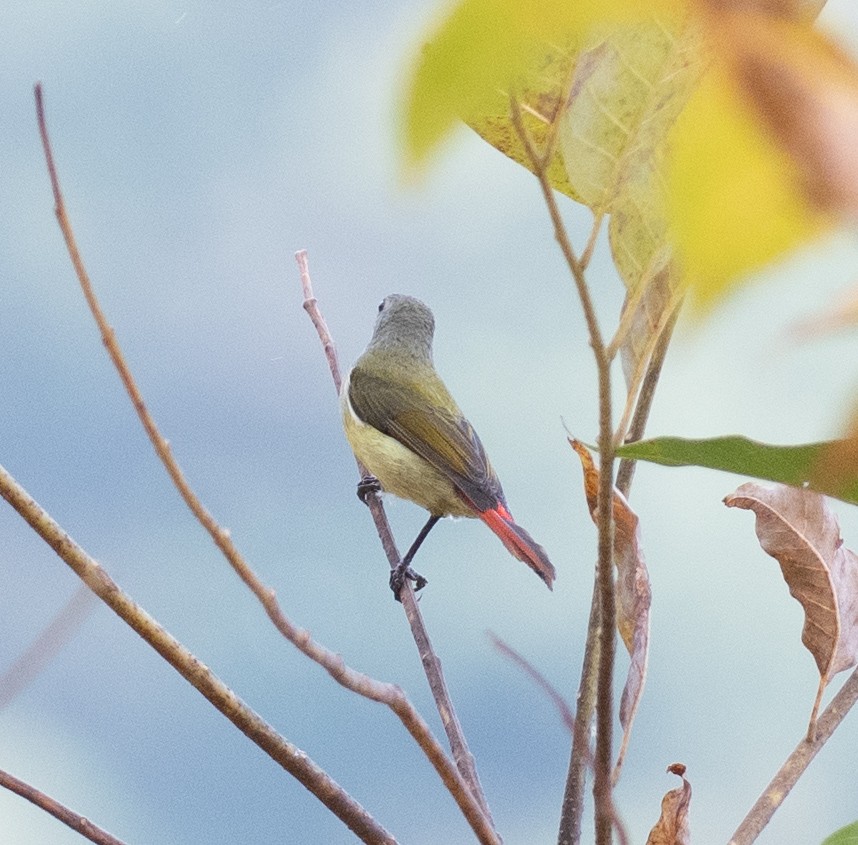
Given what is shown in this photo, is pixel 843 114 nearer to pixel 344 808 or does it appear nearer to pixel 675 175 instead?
pixel 675 175

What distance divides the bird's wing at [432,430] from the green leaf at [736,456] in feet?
4.69

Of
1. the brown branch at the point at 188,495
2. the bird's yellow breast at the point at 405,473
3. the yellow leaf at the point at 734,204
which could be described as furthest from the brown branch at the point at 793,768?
the bird's yellow breast at the point at 405,473

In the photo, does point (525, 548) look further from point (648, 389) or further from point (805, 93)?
point (805, 93)

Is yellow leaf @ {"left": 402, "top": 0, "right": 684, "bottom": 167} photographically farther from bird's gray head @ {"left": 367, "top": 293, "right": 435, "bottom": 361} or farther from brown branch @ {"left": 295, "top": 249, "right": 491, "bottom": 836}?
bird's gray head @ {"left": 367, "top": 293, "right": 435, "bottom": 361}

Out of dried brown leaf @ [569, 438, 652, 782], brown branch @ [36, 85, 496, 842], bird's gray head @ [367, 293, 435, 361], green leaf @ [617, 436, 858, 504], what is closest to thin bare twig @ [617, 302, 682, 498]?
dried brown leaf @ [569, 438, 652, 782]

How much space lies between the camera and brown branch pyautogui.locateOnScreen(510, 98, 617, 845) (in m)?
0.38

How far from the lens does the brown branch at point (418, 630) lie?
71cm

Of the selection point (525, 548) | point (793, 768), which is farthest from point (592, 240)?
point (525, 548)

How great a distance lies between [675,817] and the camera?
0.58 m

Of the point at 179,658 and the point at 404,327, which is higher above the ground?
the point at 404,327

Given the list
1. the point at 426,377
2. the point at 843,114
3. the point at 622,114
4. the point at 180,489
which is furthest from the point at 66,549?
the point at 426,377

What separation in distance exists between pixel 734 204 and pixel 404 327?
2.39 meters

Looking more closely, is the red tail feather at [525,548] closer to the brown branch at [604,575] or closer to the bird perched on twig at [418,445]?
the bird perched on twig at [418,445]

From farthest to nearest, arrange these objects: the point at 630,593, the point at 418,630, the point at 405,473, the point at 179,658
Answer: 1. the point at 405,473
2. the point at 418,630
3. the point at 630,593
4. the point at 179,658
